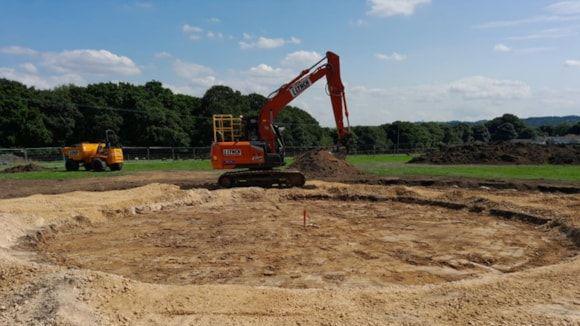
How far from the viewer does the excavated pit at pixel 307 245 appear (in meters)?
8.84

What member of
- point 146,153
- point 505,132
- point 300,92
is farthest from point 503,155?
point 505,132

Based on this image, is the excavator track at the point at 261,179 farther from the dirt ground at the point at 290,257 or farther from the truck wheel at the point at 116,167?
the truck wheel at the point at 116,167

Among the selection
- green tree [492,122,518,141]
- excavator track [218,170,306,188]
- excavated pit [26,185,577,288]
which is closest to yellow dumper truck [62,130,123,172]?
excavator track [218,170,306,188]

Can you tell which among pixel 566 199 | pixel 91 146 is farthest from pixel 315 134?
pixel 566 199

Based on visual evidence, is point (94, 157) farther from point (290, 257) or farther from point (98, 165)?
point (290, 257)

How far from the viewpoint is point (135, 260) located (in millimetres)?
9789

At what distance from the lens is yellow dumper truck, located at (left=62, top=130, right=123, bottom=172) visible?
30547 mm

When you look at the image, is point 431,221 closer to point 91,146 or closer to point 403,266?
point 403,266

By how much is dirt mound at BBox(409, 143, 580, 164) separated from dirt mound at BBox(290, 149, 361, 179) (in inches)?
588

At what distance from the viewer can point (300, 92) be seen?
21344mm

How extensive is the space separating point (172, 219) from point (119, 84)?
182 feet

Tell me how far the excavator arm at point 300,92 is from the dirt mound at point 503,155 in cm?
2067

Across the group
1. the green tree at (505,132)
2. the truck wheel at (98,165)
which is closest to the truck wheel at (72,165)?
the truck wheel at (98,165)

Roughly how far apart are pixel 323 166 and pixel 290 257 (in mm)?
16751
